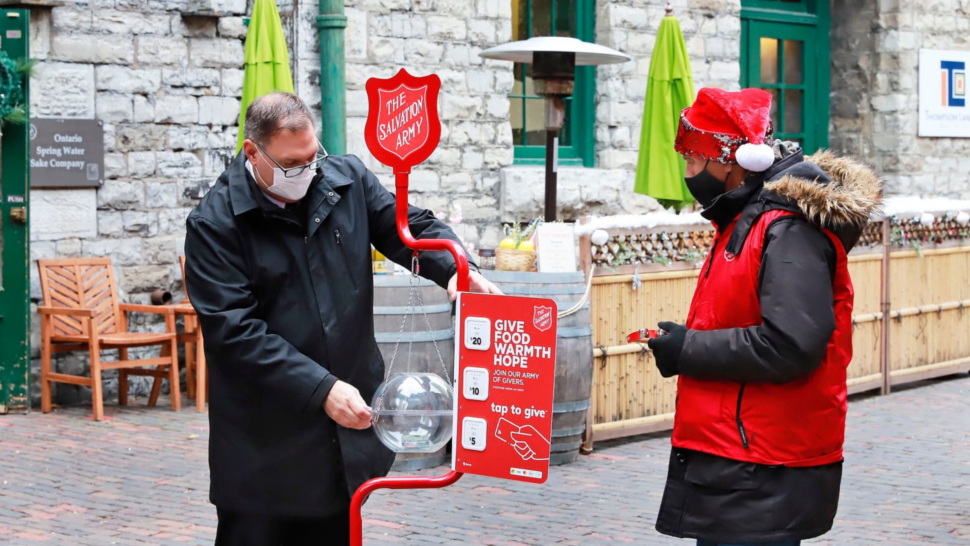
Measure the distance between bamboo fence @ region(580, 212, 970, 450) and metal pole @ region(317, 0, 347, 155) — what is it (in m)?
3.09

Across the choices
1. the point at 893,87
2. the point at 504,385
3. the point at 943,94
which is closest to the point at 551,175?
the point at 504,385

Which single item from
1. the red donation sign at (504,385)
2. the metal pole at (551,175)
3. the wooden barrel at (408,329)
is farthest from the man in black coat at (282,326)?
the metal pole at (551,175)

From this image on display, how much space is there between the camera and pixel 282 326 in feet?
11.0

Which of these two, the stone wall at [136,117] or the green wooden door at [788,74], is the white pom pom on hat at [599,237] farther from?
the green wooden door at [788,74]

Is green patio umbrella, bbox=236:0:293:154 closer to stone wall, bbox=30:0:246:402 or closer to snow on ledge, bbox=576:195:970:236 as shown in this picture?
stone wall, bbox=30:0:246:402

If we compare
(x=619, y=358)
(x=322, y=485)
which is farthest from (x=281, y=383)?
(x=619, y=358)

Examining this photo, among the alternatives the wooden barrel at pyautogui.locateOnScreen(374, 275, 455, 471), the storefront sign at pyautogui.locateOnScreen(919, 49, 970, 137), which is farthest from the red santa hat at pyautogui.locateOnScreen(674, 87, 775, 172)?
the storefront sign at pyautogui.locateOnScreen(919, 49, 970, 137)

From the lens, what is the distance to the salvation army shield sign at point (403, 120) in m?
3.24

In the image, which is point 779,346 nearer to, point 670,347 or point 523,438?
point 670,347

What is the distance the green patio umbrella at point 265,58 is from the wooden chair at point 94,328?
143 cm

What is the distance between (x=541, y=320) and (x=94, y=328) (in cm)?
599

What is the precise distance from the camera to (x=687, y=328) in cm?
332

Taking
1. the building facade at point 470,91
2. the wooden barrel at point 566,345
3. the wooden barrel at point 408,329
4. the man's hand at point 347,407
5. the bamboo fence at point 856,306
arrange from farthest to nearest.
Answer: the building facade at point 470,91 → the bamboo fence at point 856,306 → the wooden barrel at point 566,345 → the wooden barrel at point 408,329 → the man's hand at point 347,407

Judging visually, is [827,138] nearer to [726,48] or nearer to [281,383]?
[726,48]
